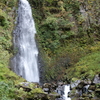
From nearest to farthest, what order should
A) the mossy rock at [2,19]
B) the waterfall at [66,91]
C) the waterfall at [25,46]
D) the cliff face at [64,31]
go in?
the waterfall at [66,91]
the waterfall at [25,46]
the mossy rock at [2,19]
the cliff face at [64,31]

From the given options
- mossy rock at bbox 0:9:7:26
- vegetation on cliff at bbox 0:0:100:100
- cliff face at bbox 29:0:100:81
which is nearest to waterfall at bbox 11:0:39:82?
vegetation on cliff at bbox 0:0:100:100

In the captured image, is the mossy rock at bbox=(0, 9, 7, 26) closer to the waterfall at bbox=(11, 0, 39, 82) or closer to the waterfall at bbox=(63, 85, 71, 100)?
the waterfall at bbox=(11, 0, 39, 82)

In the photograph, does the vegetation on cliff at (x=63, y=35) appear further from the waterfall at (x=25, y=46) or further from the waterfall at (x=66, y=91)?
the waterfall at (x=66, y=91)

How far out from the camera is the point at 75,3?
67.6 feet

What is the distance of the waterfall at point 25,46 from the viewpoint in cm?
1407

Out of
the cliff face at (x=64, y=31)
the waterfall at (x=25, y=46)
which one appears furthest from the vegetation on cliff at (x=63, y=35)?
the waterfall at (x=25, y=46)

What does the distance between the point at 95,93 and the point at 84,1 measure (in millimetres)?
15052

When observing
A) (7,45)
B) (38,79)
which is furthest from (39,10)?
(38,79)

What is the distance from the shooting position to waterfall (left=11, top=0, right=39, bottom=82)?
14.1 m

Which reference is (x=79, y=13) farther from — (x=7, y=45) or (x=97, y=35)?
(x=7, y=45)

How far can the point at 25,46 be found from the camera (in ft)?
52.4

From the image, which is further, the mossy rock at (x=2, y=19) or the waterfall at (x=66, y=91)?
the mossy rock at (x=2, y=19)

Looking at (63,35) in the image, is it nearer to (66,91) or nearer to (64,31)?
(64,31)

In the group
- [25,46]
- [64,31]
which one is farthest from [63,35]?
[25,46]
